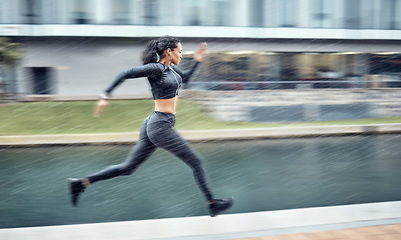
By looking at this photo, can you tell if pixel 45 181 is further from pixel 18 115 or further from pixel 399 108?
pixel 399 108

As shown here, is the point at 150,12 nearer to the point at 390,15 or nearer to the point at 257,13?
the point at 257,13

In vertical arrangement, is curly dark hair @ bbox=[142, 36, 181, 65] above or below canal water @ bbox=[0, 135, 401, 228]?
above

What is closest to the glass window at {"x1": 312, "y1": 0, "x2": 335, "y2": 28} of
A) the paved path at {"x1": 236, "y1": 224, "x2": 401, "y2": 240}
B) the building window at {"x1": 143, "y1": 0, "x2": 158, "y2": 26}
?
the building window at {"x1": 143, "y1": 0, "x2": 158, "y2": 26}

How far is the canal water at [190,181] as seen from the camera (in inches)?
215

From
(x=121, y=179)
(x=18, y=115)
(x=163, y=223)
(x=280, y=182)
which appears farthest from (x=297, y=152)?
(x=18, y=115)

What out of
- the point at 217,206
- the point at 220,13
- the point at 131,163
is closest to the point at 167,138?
the point at 131,163

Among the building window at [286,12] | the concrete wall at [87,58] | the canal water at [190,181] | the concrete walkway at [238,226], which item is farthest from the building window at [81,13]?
the concrete walkway at [238,226]

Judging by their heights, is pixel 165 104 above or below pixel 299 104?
above

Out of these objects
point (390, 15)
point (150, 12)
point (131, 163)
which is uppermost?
point (150, 12)

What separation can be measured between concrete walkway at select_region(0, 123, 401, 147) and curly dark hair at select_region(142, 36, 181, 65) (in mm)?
8983

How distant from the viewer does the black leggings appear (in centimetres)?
352

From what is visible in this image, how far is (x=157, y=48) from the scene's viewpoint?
354cm

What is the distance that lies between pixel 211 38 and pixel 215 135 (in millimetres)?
11882

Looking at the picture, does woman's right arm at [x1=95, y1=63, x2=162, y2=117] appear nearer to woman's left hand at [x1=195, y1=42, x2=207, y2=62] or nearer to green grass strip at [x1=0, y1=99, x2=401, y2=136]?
woman's left hand at [x1=195, y1=42, x2=207, y2=62]
